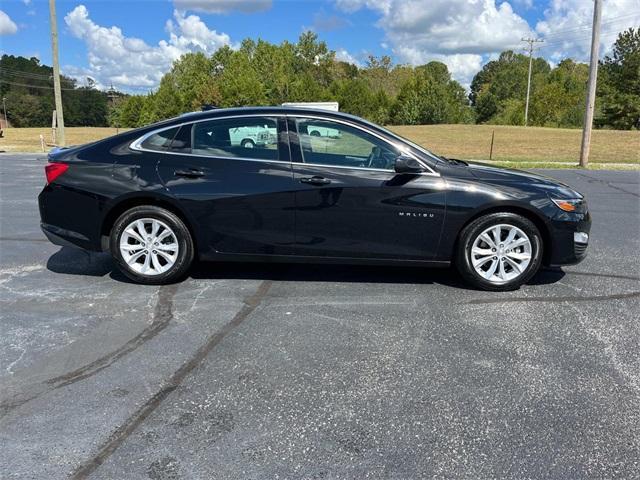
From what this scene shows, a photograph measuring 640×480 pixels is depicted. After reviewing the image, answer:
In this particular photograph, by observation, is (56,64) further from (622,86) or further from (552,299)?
(622,86)

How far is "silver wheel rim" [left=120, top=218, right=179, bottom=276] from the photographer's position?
15.9ft

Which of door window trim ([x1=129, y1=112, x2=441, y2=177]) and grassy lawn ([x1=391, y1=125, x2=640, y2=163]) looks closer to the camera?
door window trim ([x1=129, y1=112, x2=441, y2=177])

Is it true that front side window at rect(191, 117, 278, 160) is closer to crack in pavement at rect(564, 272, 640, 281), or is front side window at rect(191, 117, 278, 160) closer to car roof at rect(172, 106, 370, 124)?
car roof at rect(172, 106, 370, 124)

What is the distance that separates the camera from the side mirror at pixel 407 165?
4.53m

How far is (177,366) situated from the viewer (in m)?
3.35

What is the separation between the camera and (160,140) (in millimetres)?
4887

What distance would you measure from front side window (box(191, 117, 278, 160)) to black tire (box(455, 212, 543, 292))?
1.84 m

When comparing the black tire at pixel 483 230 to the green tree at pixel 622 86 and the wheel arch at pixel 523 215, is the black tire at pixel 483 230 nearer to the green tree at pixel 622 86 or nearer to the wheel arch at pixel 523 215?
the wheel arch at pixel 523 215

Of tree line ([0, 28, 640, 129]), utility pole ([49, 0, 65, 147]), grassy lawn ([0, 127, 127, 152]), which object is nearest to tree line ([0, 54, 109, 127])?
tree line ([0, 28, 640, 129])

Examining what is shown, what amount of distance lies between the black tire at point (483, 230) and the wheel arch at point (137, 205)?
2.37 metres

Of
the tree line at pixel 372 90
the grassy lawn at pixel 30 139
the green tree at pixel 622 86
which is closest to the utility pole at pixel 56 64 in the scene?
the grassy lawn at pixel 30 139

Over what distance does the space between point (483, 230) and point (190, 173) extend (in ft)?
8.59

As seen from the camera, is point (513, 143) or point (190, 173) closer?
point (190, 173)

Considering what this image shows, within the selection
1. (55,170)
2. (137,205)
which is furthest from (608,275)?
(55,170)
